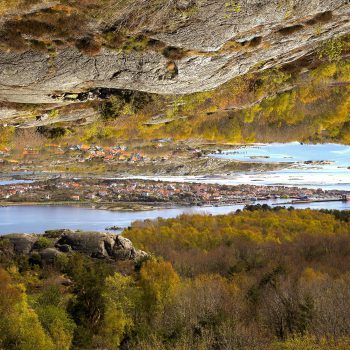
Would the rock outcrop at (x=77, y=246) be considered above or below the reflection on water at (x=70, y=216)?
above

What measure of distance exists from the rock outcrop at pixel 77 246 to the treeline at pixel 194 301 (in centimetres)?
146

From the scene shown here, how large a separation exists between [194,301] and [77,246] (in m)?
24.6

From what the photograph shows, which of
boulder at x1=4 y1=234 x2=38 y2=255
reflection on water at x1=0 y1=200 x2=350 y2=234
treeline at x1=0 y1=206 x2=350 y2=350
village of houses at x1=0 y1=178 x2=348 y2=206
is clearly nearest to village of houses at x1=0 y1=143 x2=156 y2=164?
treeline at x1=0 y1=206 x2=350 y2=350

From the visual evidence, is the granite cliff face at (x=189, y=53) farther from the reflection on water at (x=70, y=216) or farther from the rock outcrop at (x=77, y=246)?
the reflection on water at (x=70, y=216)

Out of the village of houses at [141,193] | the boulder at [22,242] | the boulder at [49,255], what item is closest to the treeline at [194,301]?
the boulder at [49,255]

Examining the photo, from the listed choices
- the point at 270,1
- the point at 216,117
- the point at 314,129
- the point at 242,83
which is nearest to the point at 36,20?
the point at 270,1

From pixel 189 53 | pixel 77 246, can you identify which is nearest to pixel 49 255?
pixel 77 246

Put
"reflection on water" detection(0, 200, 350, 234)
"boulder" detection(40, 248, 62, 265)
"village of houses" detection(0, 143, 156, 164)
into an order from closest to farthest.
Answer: "village of houses" detection(0, 143, 156, 164) < "boulder" detection(40, 248, 62, 265) < "reflection on water" detection(0, 200, 350, 234)

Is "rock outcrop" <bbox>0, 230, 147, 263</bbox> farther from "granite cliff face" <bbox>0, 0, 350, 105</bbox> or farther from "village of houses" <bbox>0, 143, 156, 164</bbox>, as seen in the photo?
"granite cliff face" <bbox>0, 0, 350, 105</bbox>

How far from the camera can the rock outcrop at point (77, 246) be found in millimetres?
49125

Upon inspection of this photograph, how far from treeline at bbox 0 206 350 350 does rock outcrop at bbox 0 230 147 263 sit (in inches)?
57.4

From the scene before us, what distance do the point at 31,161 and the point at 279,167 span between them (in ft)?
77.7

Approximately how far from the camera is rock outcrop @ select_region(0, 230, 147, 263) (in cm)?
4912

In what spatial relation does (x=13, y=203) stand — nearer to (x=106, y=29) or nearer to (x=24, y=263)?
(x=24, y=263)
